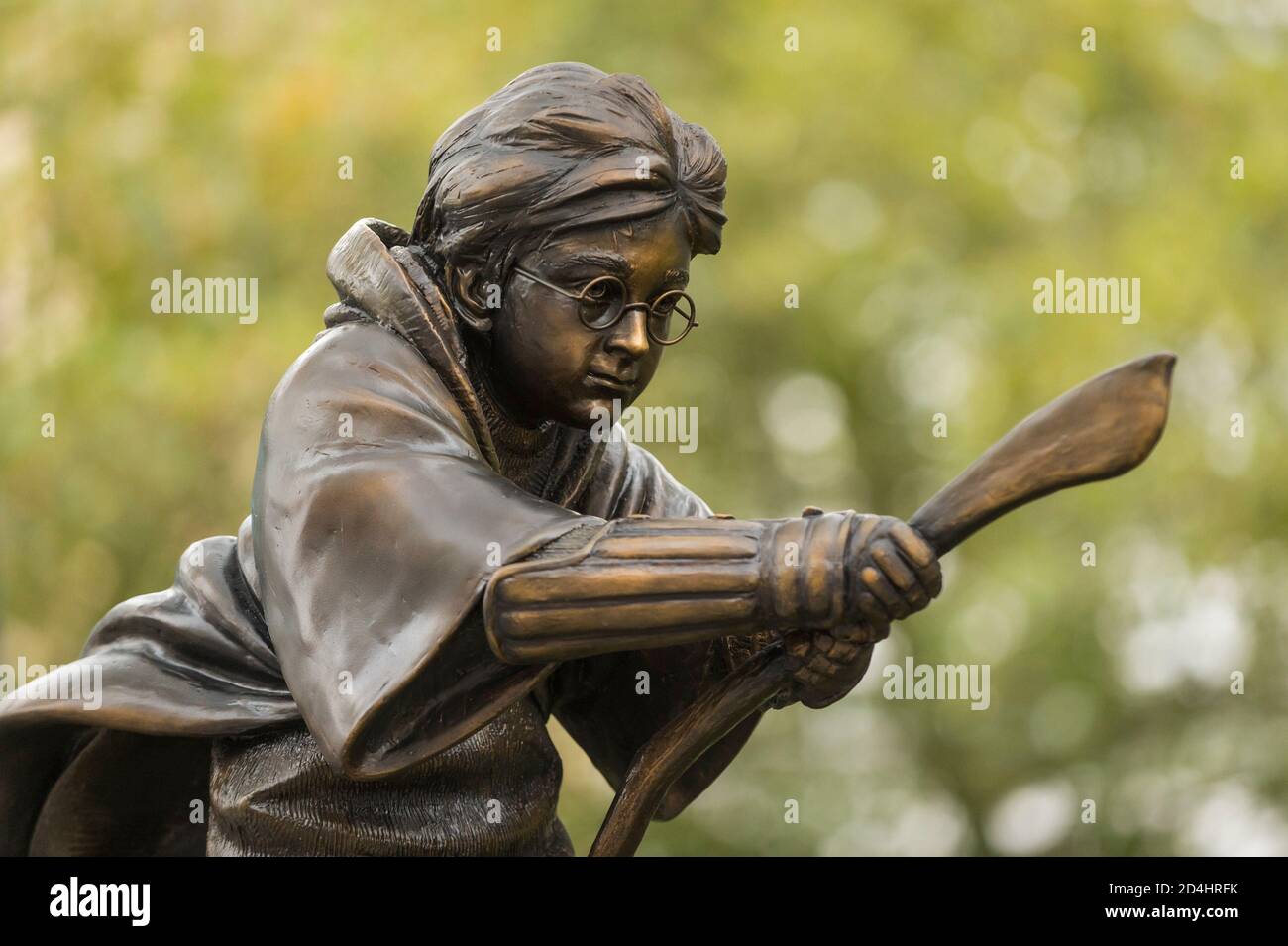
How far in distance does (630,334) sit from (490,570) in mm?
531

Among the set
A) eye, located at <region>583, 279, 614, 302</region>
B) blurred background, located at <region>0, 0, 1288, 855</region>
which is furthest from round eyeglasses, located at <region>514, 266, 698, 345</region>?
blurred background, located at <region>0, 0, 1288, 855</region>

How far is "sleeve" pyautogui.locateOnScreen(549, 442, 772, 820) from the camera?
14.3ft

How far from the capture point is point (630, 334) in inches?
155

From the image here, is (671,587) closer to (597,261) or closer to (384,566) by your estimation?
(384,566)

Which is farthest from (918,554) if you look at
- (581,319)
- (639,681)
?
(639,681)

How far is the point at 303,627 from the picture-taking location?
3.72 meters


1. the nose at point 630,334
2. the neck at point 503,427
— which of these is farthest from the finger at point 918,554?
the neck at point 503,427

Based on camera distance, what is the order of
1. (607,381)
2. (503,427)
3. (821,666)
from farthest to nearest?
(503,427), (607,381), (821,666)

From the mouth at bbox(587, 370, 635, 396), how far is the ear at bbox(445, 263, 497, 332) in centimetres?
21

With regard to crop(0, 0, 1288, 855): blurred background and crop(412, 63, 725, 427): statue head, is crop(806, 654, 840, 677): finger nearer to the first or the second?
crop(412, 63, 725, 427): statue head

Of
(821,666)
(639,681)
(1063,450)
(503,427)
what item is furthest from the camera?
(639,681)

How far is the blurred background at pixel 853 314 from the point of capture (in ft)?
30.2

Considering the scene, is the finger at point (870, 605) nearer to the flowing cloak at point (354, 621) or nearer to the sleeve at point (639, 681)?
the flowing cloak at point (354, 621)
